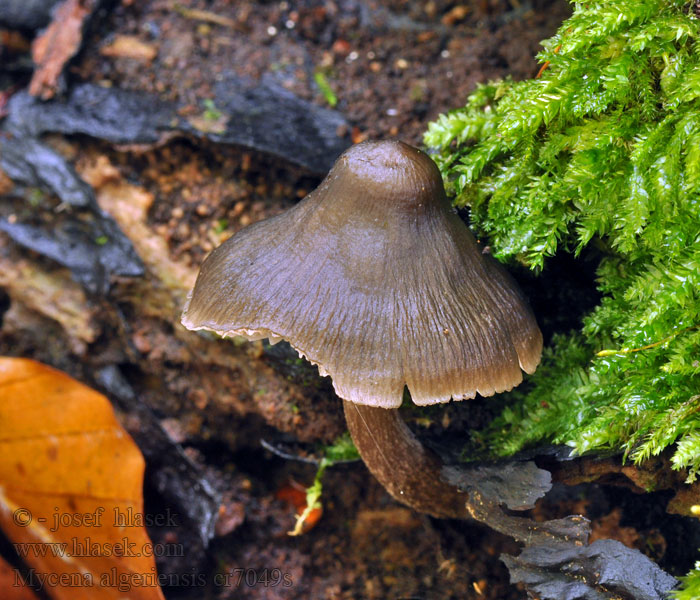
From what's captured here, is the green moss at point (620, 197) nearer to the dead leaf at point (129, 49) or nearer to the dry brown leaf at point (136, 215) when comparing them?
the dry brown leaf at point (136, 215)

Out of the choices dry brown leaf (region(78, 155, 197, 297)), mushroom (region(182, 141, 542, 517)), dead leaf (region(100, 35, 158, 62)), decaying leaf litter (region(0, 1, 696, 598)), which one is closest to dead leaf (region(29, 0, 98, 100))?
decaying leaf litter (region(0, 1, 696, 598))

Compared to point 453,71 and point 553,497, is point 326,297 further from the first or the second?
point 453,71

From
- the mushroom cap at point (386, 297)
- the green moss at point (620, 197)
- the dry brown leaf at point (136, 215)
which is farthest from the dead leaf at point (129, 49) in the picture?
the green moss at point (620, 197)

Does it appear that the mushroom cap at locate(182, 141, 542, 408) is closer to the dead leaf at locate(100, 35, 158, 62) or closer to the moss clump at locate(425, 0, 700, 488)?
the moss clump at locate(425, 0, 700, 488)

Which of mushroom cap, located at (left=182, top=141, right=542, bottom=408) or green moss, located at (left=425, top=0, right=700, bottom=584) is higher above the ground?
green moss, located at (left=425, top=0, right=700, bottom=584)

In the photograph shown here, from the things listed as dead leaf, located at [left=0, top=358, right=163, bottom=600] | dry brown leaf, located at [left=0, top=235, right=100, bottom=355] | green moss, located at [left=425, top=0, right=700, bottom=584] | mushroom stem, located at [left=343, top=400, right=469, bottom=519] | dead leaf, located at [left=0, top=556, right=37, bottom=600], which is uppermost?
green moss, located at [left=425, top=0, right=700, bottom=584]

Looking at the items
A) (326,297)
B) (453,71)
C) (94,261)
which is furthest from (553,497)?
(94,261)
